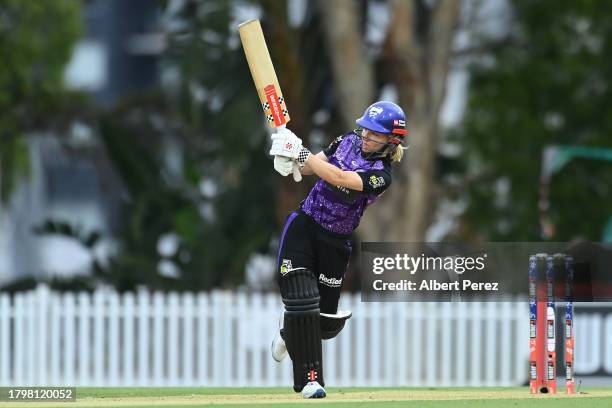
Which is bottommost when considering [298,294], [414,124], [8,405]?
[8,405]

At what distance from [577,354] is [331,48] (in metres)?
5.74

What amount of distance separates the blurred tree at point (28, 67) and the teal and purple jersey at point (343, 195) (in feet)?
55.2

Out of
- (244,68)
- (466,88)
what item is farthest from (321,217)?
(466,88)

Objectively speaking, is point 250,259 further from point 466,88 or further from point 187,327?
point 466,88

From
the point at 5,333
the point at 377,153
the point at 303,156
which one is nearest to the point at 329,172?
the point at 303,156

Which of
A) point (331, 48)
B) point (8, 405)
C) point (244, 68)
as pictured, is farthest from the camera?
point (244, 68)

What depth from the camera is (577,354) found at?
52.3ft

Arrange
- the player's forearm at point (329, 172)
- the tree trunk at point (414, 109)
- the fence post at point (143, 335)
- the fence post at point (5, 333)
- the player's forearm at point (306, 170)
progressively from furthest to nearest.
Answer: the tree trunk at point (414, 109) < the fence post at point (143, 335) < the fence post at point (5, 333) < the player's forearm at point (306, 170) < the player's forearm at point (329, 172)

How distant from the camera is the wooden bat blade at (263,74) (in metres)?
9.50

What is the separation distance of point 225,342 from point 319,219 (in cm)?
723

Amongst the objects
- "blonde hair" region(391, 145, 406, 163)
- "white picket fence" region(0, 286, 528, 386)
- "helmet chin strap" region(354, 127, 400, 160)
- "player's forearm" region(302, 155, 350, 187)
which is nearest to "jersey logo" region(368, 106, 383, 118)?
"helmet chin strap" region(354, 127, 400, 160)

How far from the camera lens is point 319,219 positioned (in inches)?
374

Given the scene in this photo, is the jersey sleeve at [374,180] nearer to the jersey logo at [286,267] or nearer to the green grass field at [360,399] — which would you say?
the jersey logo at [286,267]

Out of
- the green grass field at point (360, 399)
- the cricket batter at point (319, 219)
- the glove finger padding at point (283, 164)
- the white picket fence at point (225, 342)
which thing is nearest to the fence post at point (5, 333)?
the white picket fence at point (225, 342)
